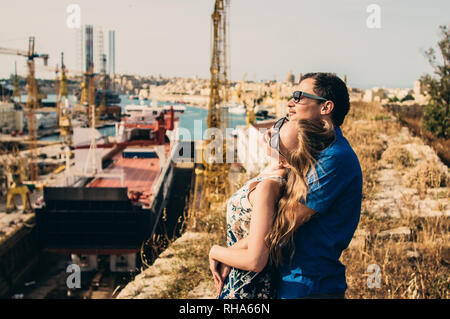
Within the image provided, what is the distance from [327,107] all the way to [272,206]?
506mm

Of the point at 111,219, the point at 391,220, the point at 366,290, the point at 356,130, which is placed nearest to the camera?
the point at 366,290

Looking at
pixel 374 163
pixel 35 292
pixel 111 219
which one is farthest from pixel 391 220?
pixel 35 292

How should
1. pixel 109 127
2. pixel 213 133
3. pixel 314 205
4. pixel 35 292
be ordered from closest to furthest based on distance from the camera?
1. pixel 314 205
2. pixel 35 292
3. pixel 213 133
4. pixel 109 127

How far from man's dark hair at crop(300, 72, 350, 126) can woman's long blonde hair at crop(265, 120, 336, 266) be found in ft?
0.56

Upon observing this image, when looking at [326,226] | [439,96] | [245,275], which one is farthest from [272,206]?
[439,96]

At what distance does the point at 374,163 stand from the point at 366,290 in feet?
13.1

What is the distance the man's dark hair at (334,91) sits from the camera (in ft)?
5.40

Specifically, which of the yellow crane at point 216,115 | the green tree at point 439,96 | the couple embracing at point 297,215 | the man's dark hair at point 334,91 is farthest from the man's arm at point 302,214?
the yellow crane at point 216,115

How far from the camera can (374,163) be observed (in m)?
7.12

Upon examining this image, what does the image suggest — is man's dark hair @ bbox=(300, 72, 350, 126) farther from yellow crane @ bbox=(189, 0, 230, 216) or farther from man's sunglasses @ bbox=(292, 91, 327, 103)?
yellow crane @ bbox=(189, 0, 230, 216)

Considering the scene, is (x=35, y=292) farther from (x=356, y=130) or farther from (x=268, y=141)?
(x=268, y=141)

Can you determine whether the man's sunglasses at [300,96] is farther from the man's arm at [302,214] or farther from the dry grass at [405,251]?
the dry grass at [405,251]

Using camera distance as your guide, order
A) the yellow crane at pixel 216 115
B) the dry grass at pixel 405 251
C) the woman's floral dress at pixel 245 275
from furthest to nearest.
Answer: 1. the yellow crane at pixel 216 115
2. the dry grass at pixel 405 251
3. the woman's floral dress at pixel 245 275

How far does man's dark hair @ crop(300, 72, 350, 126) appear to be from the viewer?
5.40ft
